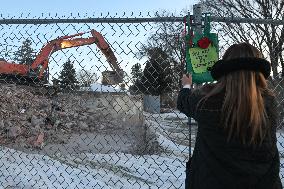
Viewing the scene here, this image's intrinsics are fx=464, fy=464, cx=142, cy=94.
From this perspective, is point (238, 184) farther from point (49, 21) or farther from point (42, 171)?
point (42, 171)

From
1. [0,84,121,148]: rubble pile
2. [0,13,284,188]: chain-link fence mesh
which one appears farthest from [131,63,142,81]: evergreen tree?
[0,84,121,148]: rubble pile

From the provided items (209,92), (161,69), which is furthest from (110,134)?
(209,92)

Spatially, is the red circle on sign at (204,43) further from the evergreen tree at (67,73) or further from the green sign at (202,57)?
the evergreen tree at (67,73)

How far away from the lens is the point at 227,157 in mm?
2650

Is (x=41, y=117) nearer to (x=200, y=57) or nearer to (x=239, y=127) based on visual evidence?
(x=200, y=57)

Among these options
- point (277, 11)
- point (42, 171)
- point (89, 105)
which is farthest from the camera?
point (277, 11)

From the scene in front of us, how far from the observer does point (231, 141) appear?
104 inches

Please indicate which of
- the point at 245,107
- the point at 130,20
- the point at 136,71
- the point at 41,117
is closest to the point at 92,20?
the point at 130,20

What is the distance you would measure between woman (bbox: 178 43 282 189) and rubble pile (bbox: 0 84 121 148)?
11113 mm

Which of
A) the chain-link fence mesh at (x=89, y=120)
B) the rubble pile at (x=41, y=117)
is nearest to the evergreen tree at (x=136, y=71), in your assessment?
the chain-link fence mesh at (x=89, y=120)

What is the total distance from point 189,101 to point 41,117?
14.3 meters

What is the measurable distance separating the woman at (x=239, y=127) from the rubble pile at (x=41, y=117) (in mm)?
11113

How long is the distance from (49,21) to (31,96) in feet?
47.6

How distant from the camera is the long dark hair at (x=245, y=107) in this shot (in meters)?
2.60
